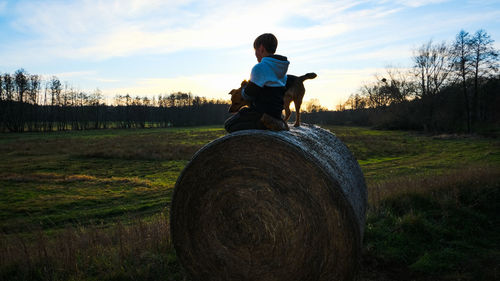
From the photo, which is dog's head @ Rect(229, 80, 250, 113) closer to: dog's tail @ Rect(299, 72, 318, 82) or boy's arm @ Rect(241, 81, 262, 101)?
boy's arm @ Rect(241, 81, 262, 101)

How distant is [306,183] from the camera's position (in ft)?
12.1

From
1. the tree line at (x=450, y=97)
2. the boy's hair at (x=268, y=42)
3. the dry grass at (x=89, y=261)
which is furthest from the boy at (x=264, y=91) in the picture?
the tree line at (x=450, y=97)

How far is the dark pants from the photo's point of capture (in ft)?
13.4

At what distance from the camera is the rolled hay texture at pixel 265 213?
360cm

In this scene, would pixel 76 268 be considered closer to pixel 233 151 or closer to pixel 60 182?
pixel 233 151

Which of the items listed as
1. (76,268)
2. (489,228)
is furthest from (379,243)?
(76,268)

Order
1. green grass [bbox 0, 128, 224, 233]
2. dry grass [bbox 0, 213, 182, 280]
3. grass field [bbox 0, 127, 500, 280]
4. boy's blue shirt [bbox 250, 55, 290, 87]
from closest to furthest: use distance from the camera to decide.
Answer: boy's blue shirt [bbox 250, 55, 290, 87] < dry grass [bbox 0, 213, 182, 280] < grass field [bbox 0, 127, 500, 280] < green grass [bbox 0, 128, 224, 233]

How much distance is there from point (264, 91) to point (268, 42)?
641 millimetres

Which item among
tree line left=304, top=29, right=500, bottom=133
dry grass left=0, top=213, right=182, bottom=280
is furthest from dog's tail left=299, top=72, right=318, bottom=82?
tree line left=304, top=29, right=500, bottom=133

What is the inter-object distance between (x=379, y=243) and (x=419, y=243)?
81 cm

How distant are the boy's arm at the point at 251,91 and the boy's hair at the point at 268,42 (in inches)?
22.4

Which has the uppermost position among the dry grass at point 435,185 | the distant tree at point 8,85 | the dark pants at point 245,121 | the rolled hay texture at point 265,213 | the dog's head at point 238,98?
the distant tree at point 8,85

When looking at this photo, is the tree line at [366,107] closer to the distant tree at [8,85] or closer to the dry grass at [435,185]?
the distant tree at [8,85]

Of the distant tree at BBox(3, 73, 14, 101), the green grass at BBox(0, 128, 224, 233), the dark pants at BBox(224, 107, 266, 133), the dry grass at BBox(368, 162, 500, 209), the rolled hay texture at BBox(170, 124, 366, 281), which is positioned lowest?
the green grass at BBox(0, 128, 224, 233)
